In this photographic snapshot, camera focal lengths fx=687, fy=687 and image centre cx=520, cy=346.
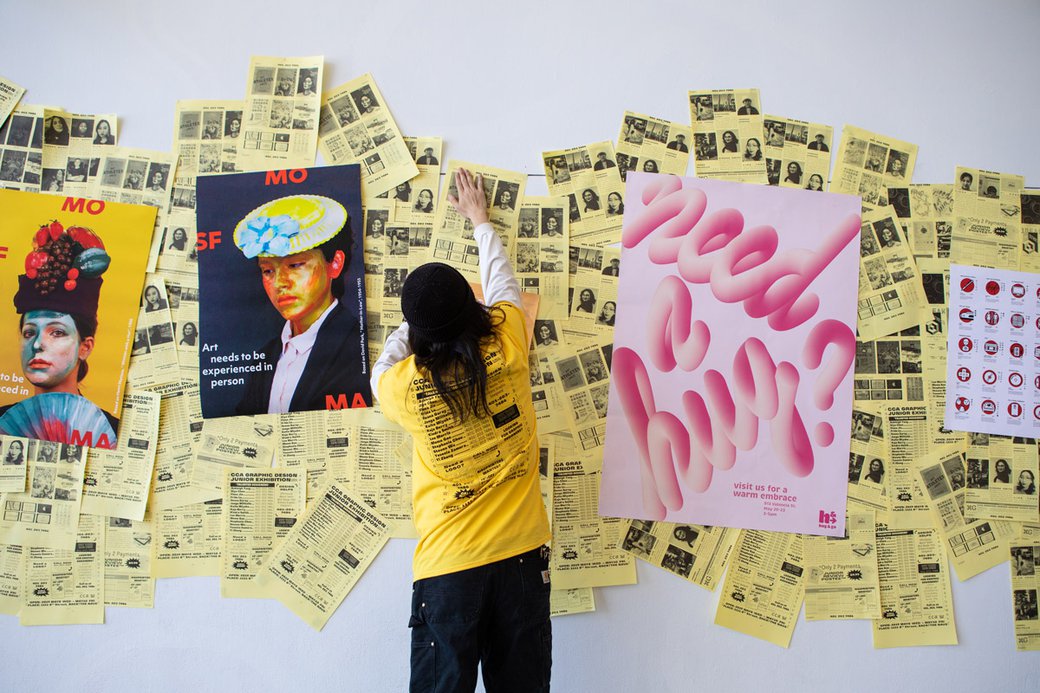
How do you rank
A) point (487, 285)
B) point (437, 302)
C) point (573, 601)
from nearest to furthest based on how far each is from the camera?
point (437, 302) → point (487, 285) → point (573, 601)

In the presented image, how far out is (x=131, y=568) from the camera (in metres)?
1.69

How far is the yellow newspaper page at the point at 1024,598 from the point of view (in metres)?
1.71

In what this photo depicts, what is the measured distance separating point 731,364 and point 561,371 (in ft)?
1.35

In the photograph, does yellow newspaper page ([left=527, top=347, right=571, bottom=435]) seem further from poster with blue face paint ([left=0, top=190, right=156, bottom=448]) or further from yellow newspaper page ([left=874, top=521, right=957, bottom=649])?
poster with blue face paint ([left=0, top=190, right=156, bottom=448])

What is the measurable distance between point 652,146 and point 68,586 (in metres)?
1.80

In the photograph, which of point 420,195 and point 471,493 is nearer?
point 471,493

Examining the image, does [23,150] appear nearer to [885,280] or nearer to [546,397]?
[546,397]

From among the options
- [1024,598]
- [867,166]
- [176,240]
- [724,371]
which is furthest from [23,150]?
[1024,598]

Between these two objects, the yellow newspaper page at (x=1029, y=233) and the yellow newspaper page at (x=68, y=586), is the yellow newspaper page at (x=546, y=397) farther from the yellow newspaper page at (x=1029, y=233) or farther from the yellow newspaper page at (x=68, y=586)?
the yellow newspaper page at (x=1029, y=233)

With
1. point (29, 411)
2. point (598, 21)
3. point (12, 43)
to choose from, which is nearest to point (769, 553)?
point (598, 21)

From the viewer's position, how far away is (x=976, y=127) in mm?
1751

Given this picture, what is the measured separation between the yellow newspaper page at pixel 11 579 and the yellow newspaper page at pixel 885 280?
2153mm

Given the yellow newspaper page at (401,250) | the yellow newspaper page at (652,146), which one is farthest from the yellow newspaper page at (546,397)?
the yellow newspaper page at (652,146)

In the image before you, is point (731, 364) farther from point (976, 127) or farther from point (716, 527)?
point (976, 127)
